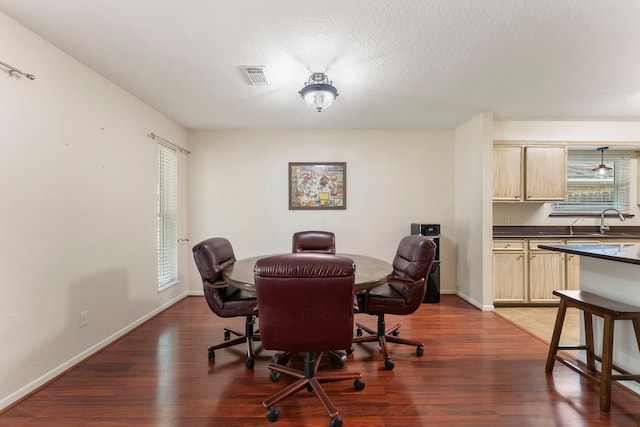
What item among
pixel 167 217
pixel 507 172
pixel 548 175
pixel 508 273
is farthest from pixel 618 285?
pixel 167 217

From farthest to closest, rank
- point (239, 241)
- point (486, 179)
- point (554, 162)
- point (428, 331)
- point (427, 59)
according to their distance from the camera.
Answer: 1. point (239, 241)
2. point (554, 162)
3. point (486, 179)
4. point (428, 331)
5. point (427, 59)

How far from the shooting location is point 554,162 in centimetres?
409

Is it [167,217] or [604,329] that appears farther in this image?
[167,217]

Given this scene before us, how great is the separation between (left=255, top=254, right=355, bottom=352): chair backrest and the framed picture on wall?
2795mm

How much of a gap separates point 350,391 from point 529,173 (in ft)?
12.2

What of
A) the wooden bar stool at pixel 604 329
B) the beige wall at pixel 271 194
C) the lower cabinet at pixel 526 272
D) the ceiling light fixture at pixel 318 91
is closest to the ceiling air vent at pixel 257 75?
the ceiling light fixture at pixel 318 91

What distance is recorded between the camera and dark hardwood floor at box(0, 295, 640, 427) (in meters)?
1.81

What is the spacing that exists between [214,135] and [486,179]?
378cm

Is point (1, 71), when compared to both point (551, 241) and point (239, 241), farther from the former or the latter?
point (551, 241)

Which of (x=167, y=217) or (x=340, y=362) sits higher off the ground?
(x=167, y=217)

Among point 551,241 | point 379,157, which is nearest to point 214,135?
point 379,157

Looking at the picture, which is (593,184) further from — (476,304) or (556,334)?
(556,334)

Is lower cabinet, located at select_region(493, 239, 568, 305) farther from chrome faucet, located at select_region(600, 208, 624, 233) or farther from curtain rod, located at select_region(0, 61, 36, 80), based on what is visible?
curtain rod, located at select_region(0, 61, 36, 80)

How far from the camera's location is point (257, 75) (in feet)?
8.82
